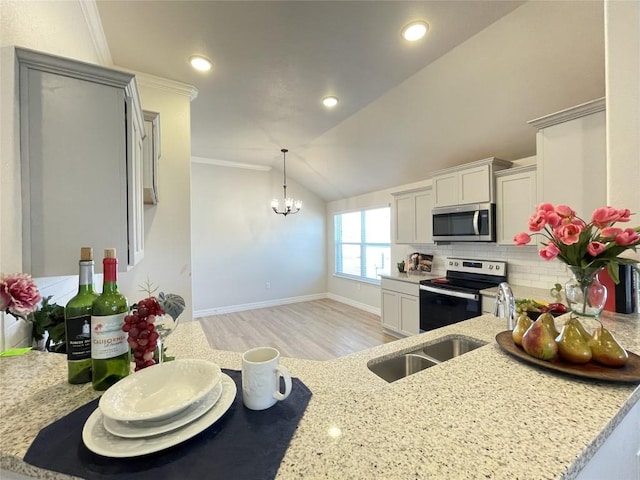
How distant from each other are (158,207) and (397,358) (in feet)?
7.90

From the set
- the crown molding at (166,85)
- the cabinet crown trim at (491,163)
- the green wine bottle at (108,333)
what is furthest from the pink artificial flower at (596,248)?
the crown molding at (166,85)

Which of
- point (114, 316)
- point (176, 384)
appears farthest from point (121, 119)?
point (176, 384)

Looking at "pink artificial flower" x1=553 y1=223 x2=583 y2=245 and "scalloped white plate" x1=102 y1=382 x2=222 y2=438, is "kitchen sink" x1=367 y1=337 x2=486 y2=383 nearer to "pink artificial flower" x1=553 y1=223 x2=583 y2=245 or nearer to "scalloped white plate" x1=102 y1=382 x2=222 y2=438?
"pink artificial flower" x1=553 y1=223 x2=583 y2=245

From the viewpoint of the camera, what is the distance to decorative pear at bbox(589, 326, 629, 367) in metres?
0.84

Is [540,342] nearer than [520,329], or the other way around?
[540,342]

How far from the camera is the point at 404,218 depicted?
4164mm

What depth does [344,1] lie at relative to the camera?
1.66 m

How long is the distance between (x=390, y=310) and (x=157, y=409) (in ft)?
12.2

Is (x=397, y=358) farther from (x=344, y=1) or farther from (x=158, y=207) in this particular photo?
(x=158, y=207)

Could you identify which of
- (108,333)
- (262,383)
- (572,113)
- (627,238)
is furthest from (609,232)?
(572,113)

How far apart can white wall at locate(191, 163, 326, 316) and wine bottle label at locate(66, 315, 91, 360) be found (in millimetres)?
4499

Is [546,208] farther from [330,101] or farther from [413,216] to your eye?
[413,216]

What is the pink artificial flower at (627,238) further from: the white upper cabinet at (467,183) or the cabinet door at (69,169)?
the white upper cabinet at (467,183)

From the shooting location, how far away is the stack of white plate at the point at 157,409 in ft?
1.74
